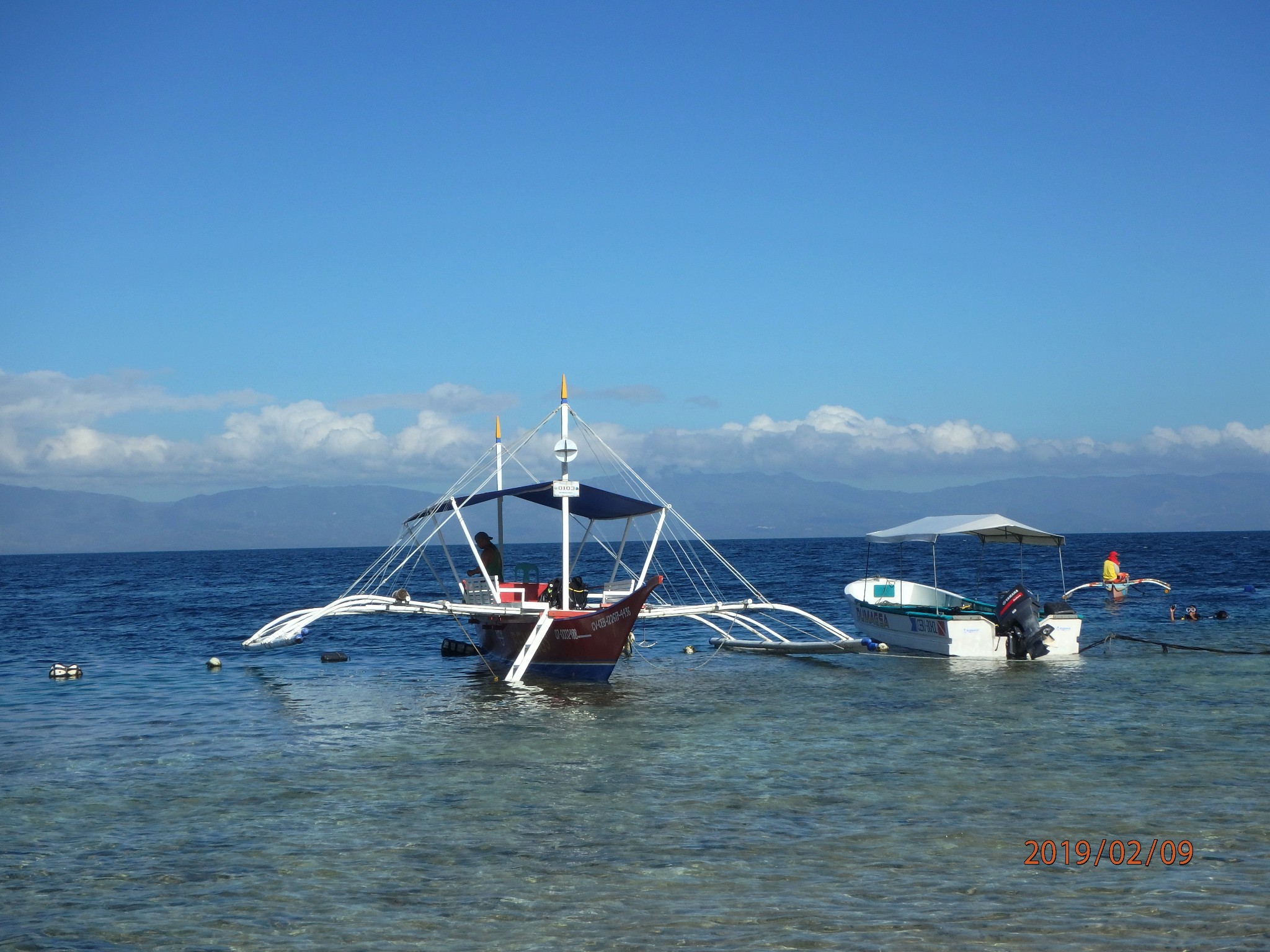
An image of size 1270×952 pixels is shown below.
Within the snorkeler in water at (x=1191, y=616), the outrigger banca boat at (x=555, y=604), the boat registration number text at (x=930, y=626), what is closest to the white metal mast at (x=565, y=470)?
the outrigger banca boat at (x=555, y=604)

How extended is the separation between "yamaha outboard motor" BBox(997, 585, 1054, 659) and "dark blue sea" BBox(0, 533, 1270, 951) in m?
0.63

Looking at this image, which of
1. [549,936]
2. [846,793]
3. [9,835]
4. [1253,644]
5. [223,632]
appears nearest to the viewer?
[549,936]

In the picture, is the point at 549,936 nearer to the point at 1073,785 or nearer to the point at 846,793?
the point at 846,793

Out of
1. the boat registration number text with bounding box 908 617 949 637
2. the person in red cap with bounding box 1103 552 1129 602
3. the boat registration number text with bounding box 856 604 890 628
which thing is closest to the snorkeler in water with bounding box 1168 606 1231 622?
the person in red cap with bounding box 1103 552 1129 602

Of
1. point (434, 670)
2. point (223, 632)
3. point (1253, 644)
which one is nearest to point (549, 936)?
point (434, 670)

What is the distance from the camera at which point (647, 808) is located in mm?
12969

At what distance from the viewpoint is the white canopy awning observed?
2966 cm

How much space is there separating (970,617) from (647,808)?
1695cm

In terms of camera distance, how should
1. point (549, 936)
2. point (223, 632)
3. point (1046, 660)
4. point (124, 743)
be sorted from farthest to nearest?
point (223, 632) → point (1046, 660) → point (124, 743) → point (549, 936)

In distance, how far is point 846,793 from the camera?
43.9 ft

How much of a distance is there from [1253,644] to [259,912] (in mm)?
28586

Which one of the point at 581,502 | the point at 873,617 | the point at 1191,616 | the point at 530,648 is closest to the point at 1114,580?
the point at 1191,616

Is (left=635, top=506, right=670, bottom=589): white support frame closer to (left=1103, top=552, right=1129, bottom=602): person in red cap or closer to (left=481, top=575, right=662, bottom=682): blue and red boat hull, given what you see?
(left=481, top=575, right=662, bottom=682): blue and red boat hull
